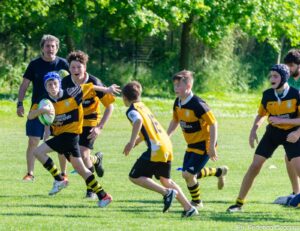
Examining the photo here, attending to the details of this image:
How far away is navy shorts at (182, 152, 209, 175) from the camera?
11.0 metres

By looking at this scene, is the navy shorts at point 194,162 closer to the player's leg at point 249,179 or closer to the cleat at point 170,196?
the player's leg at point 249,179

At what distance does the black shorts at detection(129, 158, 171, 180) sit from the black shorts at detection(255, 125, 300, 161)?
117 cm

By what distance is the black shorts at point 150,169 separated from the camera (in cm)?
1023

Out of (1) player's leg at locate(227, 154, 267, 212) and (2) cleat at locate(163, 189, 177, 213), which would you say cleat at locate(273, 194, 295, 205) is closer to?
(1) player's leg at locate(227, 154, 267, 212)

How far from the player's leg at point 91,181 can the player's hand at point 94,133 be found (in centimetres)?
79

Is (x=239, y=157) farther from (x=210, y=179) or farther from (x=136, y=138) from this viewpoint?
(x=136, y=138)

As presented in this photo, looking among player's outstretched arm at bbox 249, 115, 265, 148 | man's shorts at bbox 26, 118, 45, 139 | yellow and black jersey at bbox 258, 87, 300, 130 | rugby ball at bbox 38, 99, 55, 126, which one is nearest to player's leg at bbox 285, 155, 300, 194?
player's outstretched arm at bbox 249, 115, 265, 148

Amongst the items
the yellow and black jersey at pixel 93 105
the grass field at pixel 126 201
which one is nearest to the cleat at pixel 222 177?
the grass field at pixel 126 201

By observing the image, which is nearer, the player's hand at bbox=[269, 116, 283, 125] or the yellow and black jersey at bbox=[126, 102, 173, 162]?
the yellow and black jersey at bbox=[126, 102, 173, 162]

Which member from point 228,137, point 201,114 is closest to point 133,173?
point 201,114

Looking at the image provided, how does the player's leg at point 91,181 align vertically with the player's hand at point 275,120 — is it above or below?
below

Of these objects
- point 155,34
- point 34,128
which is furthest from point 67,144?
point 155,34

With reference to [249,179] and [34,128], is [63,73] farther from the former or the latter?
[249,179]

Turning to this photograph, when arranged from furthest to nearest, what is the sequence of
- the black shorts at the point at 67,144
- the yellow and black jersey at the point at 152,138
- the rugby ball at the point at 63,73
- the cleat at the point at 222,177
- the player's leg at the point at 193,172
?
1. the rugby ball at the point at 63,73
2. the cleat at the point at 222,177
3. the black shorts at the point at 67,144
4. the player's leg at the point at 193,172
5. the yellow and black jersey at the point at 152,138
